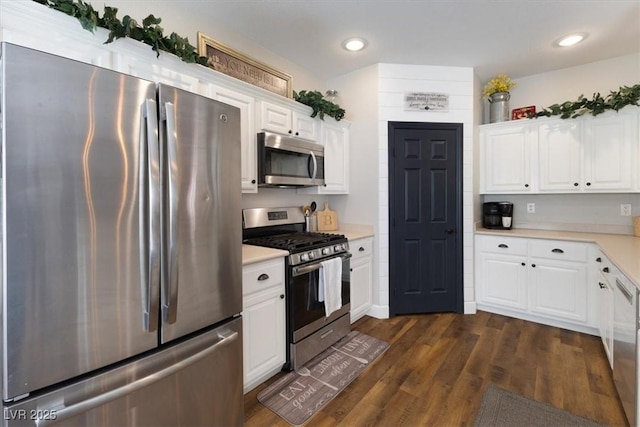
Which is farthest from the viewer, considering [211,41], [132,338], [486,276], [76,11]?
[486,276]

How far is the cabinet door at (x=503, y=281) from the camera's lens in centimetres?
310

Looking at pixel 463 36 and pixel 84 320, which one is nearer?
pixel 84 320

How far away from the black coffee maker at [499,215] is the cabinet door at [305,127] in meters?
2.18

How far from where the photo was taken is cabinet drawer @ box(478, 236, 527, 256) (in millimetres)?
3082

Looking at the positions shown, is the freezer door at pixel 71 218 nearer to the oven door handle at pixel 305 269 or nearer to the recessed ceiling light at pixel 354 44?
the oven door handle at pixel 305 269

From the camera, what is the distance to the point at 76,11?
1430 millimetres

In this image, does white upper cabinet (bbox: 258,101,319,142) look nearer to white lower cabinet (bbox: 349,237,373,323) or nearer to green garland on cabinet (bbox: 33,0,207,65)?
green garland on cabinet (bbox: 33,0,207,65)

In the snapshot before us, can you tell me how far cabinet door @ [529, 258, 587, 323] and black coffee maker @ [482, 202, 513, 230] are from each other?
0.56m

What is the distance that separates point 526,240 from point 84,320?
3.52m

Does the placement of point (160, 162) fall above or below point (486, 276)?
above

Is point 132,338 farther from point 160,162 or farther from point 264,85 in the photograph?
point 264,85

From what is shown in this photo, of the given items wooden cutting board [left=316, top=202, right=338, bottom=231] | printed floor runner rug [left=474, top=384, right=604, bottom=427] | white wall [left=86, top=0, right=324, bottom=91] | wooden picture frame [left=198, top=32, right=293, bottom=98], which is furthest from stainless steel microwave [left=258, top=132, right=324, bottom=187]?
printed floor runner rug [left=474, top=384, right=604, bottom=427]

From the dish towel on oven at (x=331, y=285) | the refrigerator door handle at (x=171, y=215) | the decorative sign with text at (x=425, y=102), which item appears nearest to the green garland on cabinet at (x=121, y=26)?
the refrigerator door handle at (x=171, y=215)

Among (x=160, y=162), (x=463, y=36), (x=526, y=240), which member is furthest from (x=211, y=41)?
(x=526, y=240)
